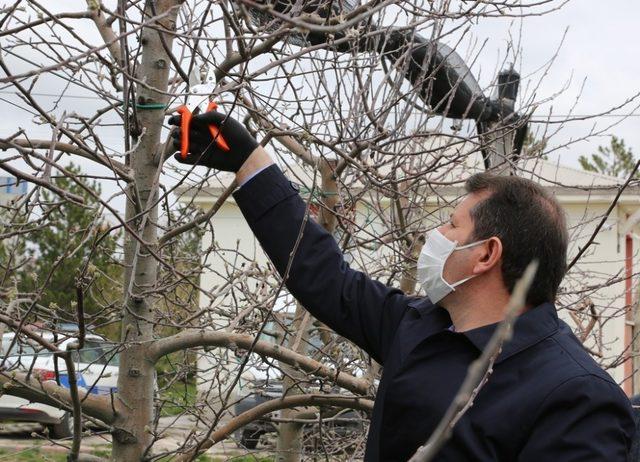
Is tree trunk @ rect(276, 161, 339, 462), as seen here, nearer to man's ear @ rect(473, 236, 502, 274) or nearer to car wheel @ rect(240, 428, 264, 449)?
car wheel @ rect(240, 428, 264, 449)

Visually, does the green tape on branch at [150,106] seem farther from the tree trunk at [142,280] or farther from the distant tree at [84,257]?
the distant tree at [84,257]

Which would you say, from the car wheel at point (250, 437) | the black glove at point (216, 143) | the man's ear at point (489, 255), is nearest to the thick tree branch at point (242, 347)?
the black glove at point (216, 143)

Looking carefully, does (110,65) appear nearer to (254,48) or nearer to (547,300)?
(254,48)

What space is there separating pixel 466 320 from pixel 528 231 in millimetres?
321

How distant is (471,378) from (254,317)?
3423 mm

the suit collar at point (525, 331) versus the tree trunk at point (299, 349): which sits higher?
the tree trunk at point (299, 349)

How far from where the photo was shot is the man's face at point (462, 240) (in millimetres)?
2588

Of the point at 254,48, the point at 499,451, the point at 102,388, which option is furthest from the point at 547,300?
the point at 102,388

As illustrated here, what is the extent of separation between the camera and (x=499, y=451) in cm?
224

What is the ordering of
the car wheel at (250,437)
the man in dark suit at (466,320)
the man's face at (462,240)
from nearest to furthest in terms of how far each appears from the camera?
the man in dark suit at (466,320), the man's face at (462,240), the car wheel at (250,437)

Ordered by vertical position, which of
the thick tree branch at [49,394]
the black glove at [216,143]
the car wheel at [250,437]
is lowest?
the thick tree branch at [49,394]

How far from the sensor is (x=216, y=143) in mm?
2830

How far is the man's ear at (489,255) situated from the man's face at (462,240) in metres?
0.01

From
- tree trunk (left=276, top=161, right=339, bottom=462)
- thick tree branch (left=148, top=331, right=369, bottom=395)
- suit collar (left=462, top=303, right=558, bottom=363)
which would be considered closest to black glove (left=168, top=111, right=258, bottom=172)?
thick tree branch (left=148, top=331, right=369, bottom=395)
